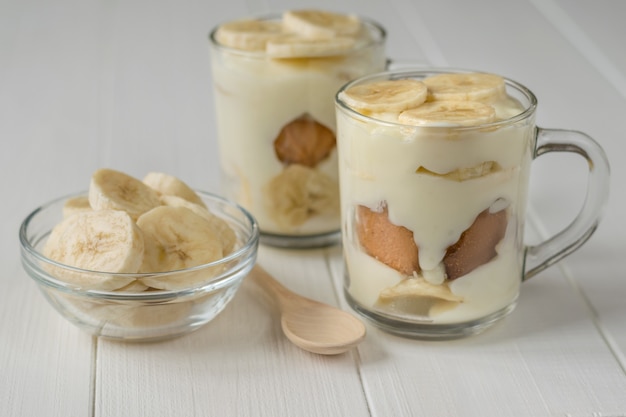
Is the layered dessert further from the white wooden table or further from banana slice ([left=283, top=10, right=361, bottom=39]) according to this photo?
banana slice ([left=283, top=10, right=361, bottom=39])

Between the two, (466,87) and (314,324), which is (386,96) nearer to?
(466,87)

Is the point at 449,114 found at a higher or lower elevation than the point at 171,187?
higher

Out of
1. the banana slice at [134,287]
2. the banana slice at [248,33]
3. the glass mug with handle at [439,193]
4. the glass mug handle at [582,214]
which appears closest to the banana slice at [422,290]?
the glass mug with handle at [439,193]

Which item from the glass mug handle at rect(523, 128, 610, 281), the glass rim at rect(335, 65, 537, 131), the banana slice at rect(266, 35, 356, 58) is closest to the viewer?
the glass rim at rect(335, 65, 537, 131)

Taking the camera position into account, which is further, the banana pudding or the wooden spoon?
the banana pudding

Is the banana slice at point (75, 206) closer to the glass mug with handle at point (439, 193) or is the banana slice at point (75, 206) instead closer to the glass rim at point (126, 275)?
the glass rim at point (126, 275)

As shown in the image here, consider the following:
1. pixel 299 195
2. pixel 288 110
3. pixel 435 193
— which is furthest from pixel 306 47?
pixel 435 193

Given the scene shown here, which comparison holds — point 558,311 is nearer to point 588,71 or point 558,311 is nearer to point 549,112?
point 549,112

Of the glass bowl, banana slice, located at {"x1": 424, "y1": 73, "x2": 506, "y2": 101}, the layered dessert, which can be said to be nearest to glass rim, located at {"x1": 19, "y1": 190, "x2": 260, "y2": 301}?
the glass bowl
